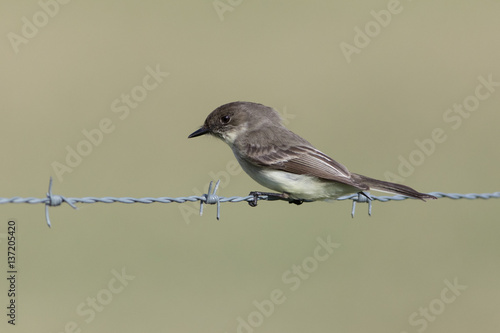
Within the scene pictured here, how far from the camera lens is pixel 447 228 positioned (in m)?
12.0

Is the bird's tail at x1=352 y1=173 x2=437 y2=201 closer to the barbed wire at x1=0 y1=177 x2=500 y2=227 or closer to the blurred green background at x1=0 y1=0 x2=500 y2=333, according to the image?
the barbed wire at x1=0 y1=177 x2=500 y2=227

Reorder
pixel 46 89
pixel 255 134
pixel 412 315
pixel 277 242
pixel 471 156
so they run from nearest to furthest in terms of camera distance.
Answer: pixel 255 134, pixel 412 315, pixel 277 242, pixel 471 156, pixel 46 89

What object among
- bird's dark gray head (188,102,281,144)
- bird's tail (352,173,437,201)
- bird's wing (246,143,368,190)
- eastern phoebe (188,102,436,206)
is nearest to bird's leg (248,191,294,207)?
eastern phoebe (188,102,436,206)

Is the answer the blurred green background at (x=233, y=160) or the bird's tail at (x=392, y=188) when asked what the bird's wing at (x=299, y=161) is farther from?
the blurred green background at (x=233, y=160)

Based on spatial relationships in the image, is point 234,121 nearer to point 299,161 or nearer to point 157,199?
point 299,161

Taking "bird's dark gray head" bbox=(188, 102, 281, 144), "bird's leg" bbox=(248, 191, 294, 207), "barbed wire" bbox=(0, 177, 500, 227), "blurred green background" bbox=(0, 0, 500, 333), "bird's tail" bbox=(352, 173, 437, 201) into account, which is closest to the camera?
"barbed wire" bbox=(0, 177, 500, 227)

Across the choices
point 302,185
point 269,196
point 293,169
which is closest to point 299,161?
point 293,169

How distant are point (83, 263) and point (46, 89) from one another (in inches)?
232

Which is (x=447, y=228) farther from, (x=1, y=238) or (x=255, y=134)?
(x=1, y=238)

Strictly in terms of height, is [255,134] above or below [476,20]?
below

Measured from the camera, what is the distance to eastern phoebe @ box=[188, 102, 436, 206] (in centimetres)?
709

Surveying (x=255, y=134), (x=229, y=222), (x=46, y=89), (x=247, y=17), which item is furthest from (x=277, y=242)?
(x=247, y=17)

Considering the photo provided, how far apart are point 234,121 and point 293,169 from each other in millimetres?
1155

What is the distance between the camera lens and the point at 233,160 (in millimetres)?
12453
